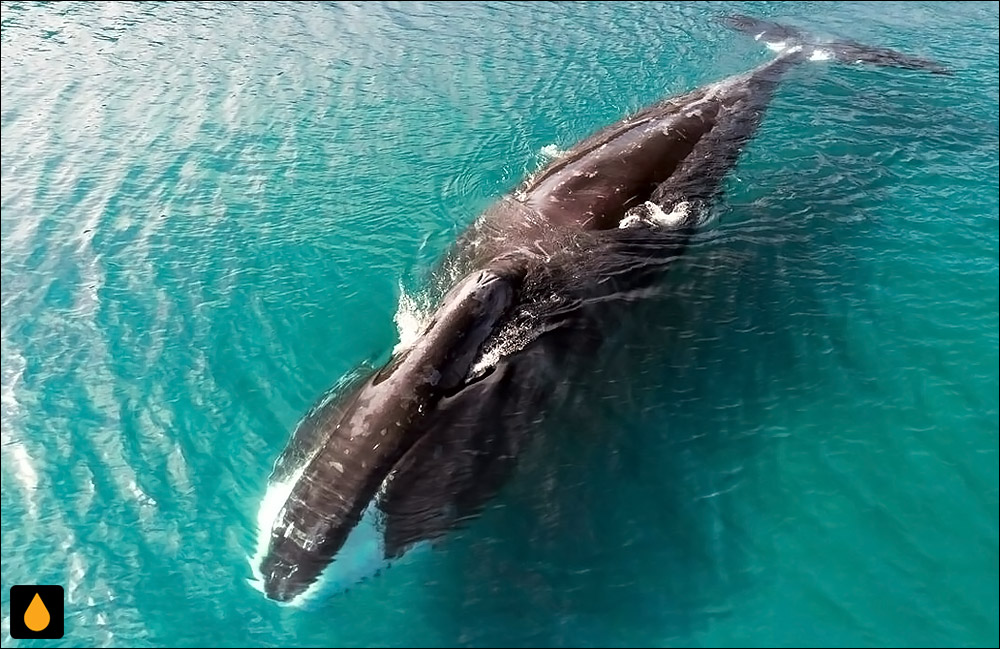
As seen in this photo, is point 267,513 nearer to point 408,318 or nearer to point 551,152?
point 408,318

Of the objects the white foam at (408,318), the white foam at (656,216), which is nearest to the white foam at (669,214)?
the white foam at (656,216)

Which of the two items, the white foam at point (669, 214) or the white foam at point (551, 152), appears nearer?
the white foam at point (669, 214)

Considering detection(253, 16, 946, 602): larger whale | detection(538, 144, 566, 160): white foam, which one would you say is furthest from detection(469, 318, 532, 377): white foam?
detection(538, 144, 566, 160): white foam

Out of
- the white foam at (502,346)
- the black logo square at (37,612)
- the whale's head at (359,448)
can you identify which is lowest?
the black logo square at (37,612)

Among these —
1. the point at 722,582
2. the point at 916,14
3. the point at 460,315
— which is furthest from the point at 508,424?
the point at 916,14

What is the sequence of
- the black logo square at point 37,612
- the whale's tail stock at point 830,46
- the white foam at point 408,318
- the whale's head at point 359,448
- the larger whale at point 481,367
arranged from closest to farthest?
the black logo square at point 37,612, the whale's head at point 359,448, the larger whale at point 481,367, the white foam at point 408,318, the whale's tail stock at point 830,46

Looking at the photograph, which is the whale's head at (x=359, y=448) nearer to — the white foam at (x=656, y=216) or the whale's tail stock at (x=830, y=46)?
the white foam at (x=656, y=216)

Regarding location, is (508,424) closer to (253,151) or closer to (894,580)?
(894,580)
